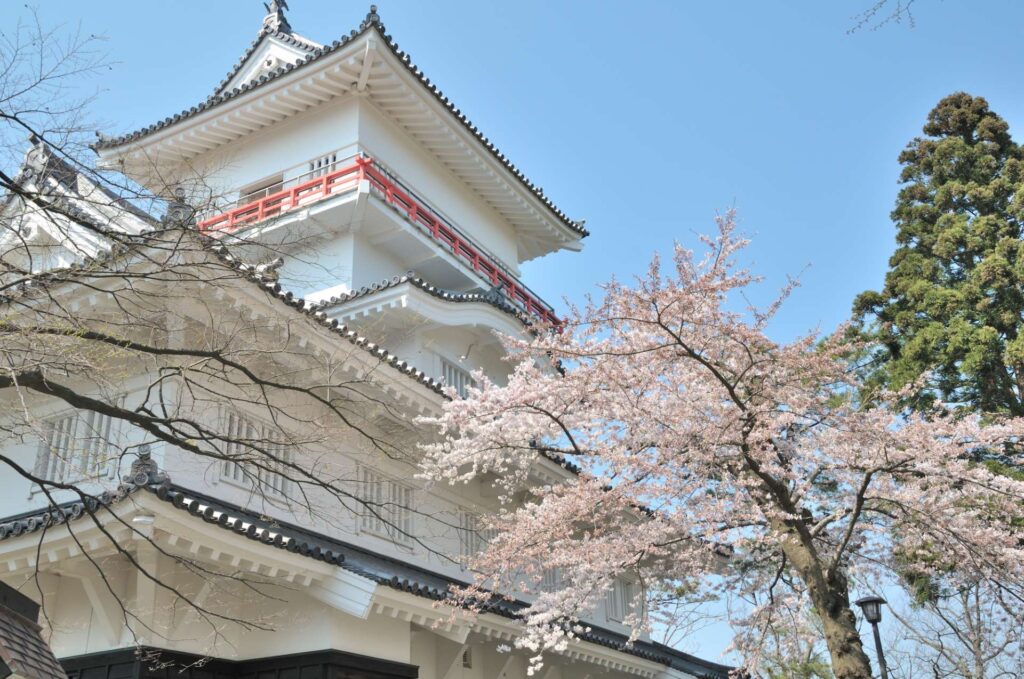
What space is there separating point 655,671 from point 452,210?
970 centimetres

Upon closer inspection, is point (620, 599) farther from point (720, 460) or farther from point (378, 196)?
point (378, 196)

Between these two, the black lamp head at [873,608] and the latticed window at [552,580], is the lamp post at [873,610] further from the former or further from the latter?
the latticed window at [552,580]

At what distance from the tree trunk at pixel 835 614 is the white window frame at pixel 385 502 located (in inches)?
179

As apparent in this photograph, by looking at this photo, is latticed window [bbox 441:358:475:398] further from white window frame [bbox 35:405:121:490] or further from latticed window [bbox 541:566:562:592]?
white window frame [bbox 35:405:121:490]

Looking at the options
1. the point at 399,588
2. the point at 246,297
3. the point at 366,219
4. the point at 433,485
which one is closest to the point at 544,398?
the point at 433,485

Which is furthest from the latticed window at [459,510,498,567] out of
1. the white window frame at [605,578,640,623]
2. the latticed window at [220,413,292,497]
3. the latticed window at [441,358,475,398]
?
the white window frame at [605,578,640,623]

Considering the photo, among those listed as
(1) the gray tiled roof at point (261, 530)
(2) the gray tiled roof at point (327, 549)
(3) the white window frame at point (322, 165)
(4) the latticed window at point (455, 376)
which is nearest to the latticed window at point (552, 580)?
(2) the gray tiled roof at point (327, 549)

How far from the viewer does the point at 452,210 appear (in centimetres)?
1730

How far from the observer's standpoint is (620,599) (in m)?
15.8

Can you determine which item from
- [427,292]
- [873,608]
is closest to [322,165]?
[427,292]

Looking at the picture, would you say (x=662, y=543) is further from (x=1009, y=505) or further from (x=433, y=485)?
(x=1009, y=505)

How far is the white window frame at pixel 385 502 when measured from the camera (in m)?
10.1

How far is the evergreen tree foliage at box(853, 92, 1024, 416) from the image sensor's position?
13828 mm

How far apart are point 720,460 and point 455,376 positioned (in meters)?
5.69
